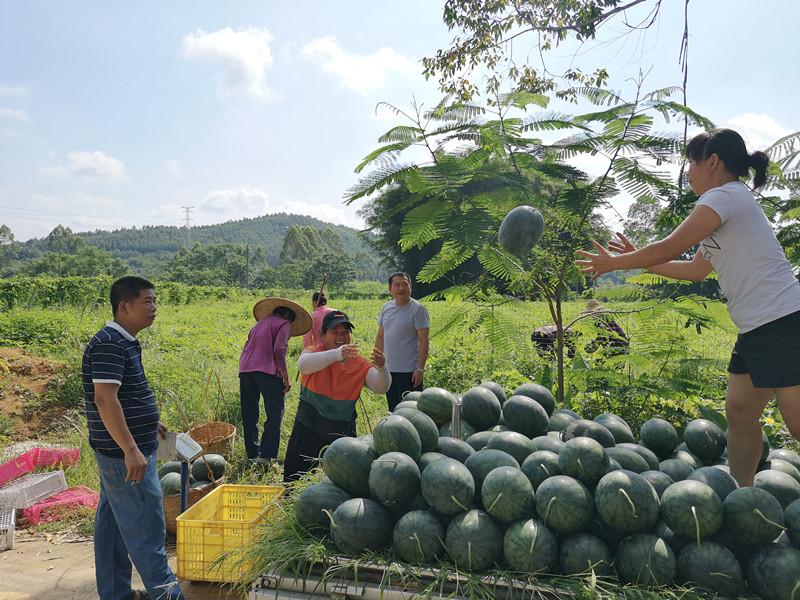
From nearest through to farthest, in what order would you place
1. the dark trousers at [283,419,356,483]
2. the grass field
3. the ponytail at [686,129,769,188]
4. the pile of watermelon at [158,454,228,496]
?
1. the ponytail at [686,129,769,188]
2. the dark trousers at [283,419,356,483]
3. the pile of watermelon at [158,454,228,496]
4. the grass field

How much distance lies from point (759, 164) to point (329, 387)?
2.90 meters

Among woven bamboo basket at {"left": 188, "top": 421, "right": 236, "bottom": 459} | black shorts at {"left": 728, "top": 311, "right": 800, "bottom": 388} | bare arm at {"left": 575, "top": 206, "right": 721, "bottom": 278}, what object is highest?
bare arm at {"left": 575, "top": 206, "right": 721, "bottom": 278}

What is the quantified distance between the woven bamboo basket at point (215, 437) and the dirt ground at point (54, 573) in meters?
1.18

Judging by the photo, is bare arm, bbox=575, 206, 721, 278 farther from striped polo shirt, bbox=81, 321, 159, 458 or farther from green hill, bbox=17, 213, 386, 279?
green hill, bbox=17, 213, 386, 279

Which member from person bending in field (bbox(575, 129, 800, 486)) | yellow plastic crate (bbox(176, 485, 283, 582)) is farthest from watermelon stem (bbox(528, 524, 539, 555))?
yellow plastic crate (bbox(176, 485, 283, 582))

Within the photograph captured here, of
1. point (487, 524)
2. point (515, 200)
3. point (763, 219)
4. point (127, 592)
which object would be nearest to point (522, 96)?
point (515, 200)

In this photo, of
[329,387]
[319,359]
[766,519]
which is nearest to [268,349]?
[329,387]

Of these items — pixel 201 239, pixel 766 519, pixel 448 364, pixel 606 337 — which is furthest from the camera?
pixel 201 239

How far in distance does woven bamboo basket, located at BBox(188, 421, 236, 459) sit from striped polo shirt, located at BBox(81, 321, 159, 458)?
2.27m

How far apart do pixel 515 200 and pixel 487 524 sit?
7.76 ft

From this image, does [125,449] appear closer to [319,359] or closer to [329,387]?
[319,359]

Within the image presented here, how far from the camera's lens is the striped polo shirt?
9.88ft

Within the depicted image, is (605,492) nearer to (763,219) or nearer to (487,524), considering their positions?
(487,524)

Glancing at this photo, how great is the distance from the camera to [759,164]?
8.91 feet
